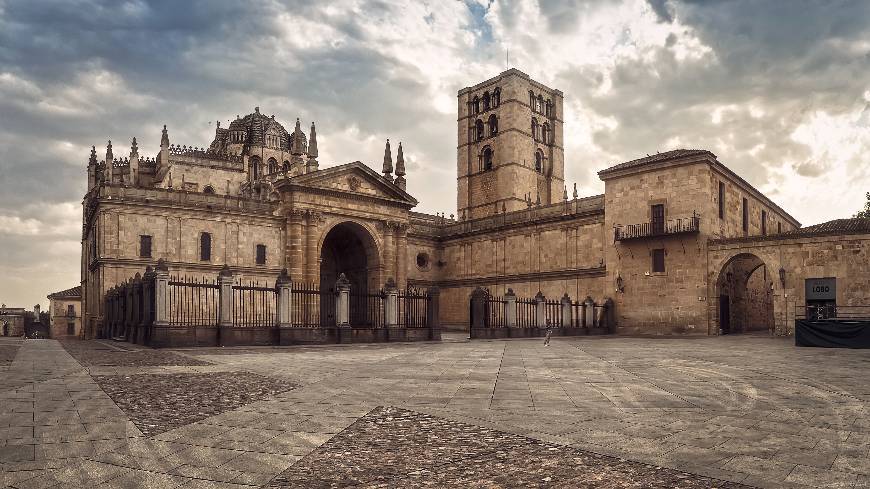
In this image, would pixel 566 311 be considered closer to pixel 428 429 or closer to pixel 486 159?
pixel 486 159

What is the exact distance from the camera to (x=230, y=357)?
16531 millimetres

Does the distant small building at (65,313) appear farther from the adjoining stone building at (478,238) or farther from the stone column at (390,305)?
the stone column at (390,305)

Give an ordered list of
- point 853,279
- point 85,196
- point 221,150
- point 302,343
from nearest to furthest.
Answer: point 302,343 < point 853,279 < point 85,196 < point 221,150

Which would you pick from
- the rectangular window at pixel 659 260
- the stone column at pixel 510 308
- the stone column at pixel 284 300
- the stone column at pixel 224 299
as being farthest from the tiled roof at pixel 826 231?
the stone column at pixel 224 299

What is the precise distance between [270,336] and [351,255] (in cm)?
2088

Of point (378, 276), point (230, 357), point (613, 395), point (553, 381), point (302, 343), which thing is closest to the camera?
point (613, 395)

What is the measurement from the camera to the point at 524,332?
33.1 metres

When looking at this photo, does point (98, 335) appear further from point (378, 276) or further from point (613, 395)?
point (613, 395)

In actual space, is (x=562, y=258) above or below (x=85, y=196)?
below

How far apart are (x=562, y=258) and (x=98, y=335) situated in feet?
88.1

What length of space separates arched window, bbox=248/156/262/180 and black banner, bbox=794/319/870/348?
44.0 metres

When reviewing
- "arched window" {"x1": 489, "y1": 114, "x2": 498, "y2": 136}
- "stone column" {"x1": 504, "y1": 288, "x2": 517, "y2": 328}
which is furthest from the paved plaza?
"arched window" {"x1": 489, "y1": 114, "x2": 498, "y2": 136}

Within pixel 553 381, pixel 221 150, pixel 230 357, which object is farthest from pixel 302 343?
pixel 221 150

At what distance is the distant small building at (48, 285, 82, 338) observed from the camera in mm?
65062
